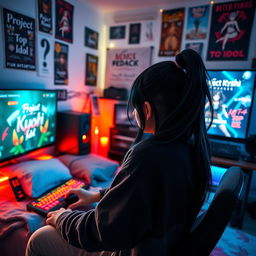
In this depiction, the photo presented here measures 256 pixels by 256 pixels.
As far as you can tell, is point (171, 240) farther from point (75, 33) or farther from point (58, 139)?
point (75, 33)

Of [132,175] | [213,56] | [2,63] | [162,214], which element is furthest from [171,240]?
[213,56]

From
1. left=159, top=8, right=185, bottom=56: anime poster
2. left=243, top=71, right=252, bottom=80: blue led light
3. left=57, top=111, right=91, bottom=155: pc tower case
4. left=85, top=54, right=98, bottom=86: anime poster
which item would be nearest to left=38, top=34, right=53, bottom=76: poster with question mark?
left=57, top=111, right=91, bottom=155: pc tower case

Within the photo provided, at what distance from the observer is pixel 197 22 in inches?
92.6

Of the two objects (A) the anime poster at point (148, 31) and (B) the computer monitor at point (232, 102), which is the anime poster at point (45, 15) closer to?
(A) the anime poster at point (148, 31)

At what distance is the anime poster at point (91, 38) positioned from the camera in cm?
256

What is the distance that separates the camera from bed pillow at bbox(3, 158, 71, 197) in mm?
1516

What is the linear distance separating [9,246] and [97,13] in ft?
8.69

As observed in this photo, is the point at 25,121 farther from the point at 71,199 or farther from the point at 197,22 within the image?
the point at 197,22

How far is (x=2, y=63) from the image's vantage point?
1.65 metres

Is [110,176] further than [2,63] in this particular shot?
Yes

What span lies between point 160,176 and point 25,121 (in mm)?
1408

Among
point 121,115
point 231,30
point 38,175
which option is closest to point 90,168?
point 38,175

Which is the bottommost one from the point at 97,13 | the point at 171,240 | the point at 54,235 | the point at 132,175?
the point at 54,235

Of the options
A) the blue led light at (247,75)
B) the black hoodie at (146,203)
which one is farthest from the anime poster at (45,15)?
the blue led light at (247,75)
